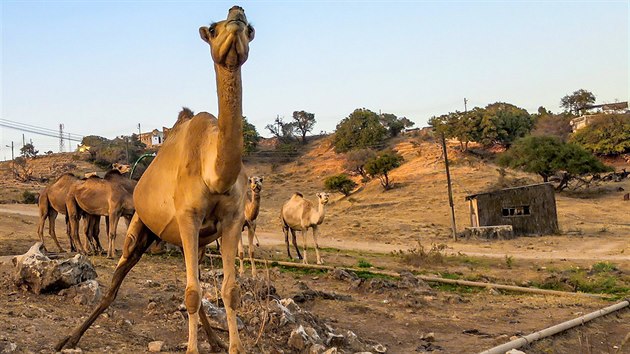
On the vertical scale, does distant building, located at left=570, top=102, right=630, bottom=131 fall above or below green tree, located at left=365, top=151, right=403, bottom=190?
above

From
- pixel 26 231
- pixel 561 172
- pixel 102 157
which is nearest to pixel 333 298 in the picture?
pixel 26 231

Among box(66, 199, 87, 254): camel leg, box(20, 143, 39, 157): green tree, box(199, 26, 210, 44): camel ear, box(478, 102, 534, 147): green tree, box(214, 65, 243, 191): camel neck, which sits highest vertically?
box(20, 143, 39, 157): green tree

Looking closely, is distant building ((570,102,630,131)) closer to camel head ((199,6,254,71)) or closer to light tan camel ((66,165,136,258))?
light tan camel ((66,165,136,258))

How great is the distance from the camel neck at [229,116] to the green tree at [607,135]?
50778mm

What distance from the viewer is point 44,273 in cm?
777

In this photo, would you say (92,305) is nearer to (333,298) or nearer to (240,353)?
(240,353)

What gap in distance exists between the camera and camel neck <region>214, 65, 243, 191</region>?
177 inches

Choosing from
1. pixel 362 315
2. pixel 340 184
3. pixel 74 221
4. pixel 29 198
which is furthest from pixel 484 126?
pixel 362 315

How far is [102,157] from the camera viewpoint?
195ft

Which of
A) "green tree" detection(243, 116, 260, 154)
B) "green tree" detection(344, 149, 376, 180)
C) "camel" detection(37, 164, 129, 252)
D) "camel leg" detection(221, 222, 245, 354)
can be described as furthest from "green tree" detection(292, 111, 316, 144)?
"camel leg" detection(221, 222, 245, 354)

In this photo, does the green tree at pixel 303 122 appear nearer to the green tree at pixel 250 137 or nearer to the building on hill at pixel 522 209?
the green tree at pixel 250 137

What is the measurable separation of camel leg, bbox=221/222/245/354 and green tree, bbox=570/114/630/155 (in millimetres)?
50332

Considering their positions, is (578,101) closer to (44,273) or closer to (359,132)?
(359,132)

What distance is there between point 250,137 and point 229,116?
2504 inches
